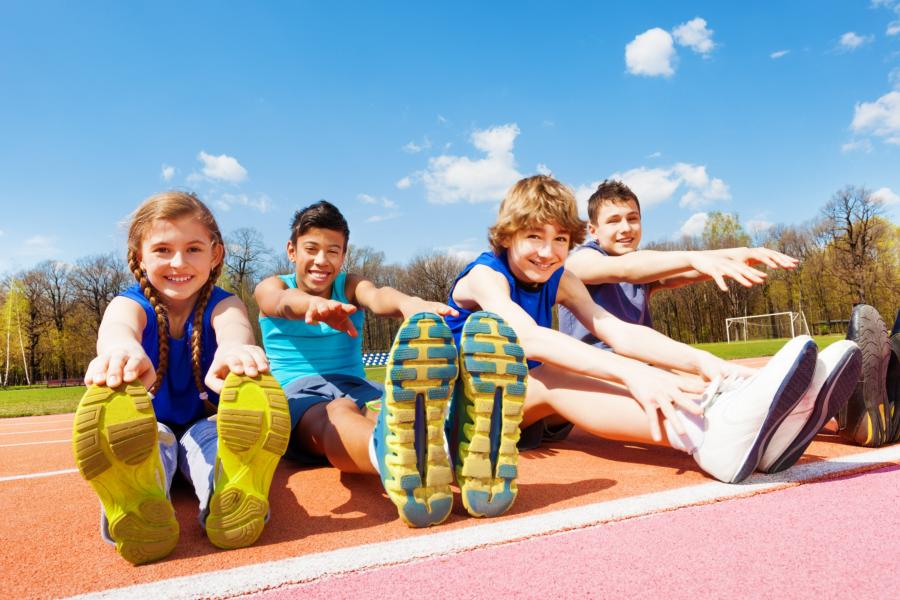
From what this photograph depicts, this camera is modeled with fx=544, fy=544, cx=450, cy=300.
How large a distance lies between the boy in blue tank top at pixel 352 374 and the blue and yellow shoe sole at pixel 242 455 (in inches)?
14.0

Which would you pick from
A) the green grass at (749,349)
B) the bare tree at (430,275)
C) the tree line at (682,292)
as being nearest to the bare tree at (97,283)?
the tree line at (682,292)

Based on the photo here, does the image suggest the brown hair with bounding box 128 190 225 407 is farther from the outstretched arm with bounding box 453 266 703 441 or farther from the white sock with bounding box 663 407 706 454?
the white sock with bounding box 663 407 706 454

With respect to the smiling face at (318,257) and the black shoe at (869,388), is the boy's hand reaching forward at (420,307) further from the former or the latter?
Result: the black shoe at (869,388)

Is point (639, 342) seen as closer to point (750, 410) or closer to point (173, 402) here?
point (750, 410)

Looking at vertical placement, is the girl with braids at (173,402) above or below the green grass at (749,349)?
above

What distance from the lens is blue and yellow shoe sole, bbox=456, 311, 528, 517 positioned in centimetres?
181

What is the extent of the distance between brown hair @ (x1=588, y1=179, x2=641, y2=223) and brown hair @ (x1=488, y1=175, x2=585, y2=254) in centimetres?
110

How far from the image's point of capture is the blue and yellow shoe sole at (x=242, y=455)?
161 centimetres

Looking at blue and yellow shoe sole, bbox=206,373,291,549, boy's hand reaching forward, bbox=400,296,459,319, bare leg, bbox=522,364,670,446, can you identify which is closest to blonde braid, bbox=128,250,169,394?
blue and yellow shoe sole, bbox=206,373,291,549

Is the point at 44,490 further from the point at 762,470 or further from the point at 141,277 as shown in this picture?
the point at 762,470

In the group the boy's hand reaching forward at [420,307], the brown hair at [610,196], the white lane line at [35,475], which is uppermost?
the brown hair at [610,196]

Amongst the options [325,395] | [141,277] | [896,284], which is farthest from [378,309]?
[896,284]

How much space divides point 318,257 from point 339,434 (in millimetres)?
1096

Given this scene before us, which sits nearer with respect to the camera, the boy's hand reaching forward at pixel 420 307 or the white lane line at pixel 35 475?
the boy's hand reaching forward at pixel 420 307
